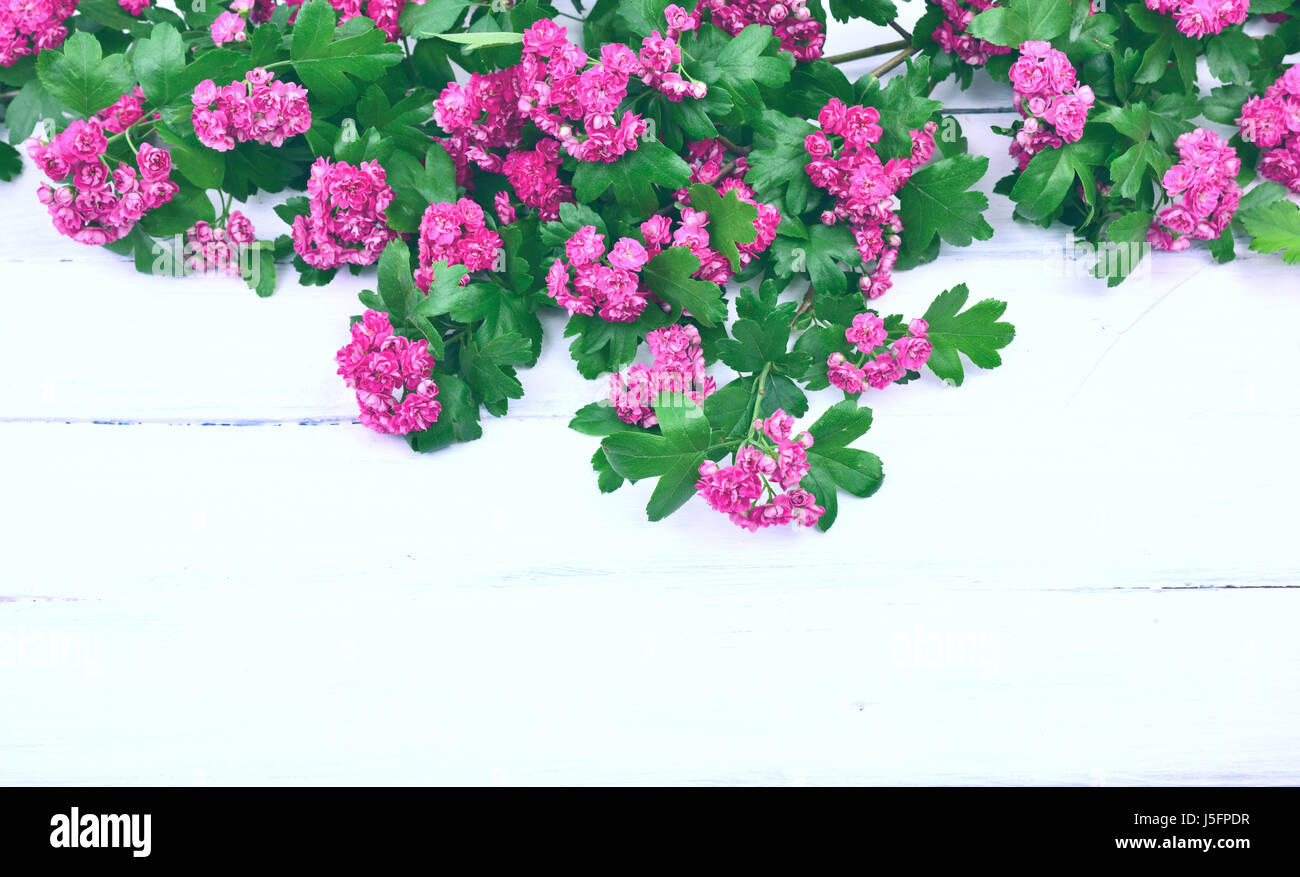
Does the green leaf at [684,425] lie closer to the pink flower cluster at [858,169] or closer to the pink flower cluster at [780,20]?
the pink flower cluster at [858,169]

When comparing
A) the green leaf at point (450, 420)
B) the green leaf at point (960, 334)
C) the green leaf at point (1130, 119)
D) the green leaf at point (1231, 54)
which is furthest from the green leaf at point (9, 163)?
the green leaf at point (1231, 54)

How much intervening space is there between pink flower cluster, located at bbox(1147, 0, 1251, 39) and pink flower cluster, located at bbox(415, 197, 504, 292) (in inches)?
33.5

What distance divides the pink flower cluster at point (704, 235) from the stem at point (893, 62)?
265 millimetres

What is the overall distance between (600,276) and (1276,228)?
867 millimetres

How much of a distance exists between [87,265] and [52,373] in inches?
6.1

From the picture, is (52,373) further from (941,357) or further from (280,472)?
(941,357)

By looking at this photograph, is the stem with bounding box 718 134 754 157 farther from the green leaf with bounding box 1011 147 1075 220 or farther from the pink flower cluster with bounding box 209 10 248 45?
the pink flower cluster with bounding box 209 10 248 45

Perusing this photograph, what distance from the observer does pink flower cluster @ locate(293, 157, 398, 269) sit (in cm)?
118

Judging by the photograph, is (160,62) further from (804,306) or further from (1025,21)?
(1025,21)

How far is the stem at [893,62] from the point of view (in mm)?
1273

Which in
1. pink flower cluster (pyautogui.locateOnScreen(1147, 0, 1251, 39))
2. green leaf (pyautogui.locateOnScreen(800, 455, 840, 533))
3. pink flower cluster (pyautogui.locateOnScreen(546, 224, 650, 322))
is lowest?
green leaf (pyautogui.locateOnScreen(800, 455, 840, 533))

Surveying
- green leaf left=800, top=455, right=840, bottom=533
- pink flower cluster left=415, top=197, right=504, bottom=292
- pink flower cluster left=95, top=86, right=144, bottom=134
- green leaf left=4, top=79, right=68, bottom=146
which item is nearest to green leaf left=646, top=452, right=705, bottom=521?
green leaf left=800, top=455, right=840, bottom=533

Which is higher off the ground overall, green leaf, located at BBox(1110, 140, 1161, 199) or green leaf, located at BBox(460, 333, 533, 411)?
green leaf, located at BBox(1110, 140, 1161, 199)

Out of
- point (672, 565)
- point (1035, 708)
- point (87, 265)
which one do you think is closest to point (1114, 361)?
point (1035, 708)
